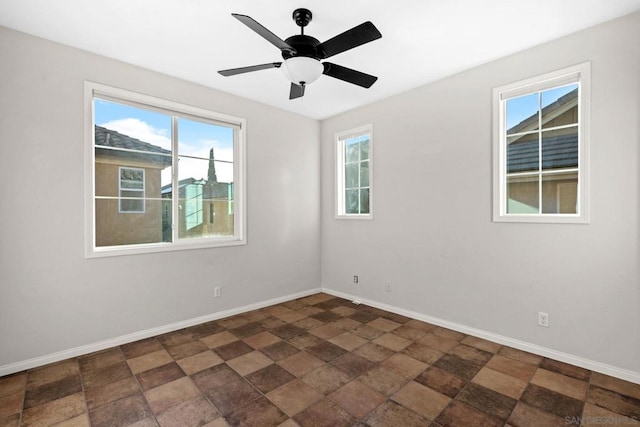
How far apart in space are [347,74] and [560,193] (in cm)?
214

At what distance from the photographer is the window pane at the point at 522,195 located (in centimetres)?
286

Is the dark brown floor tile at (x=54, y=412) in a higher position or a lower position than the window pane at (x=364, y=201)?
lower

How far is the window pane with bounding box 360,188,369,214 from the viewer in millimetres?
4355

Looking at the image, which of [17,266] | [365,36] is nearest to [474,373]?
[365,36]

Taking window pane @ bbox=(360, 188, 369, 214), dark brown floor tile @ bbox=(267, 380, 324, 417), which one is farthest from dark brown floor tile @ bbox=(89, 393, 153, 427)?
window pane @ bbox=(360, 188, 369, 214)

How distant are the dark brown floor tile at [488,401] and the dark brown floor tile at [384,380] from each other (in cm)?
43

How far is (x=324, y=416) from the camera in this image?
198 cm

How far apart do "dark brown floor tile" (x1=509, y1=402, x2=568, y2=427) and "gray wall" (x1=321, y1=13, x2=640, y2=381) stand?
0.92 meters

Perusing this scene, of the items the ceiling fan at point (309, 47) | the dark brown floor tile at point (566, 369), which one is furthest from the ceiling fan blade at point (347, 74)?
the dark brown floor tile at point (566, 369)

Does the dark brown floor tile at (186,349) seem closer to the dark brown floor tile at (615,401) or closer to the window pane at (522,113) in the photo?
the dark brown floor tile at (615,401)

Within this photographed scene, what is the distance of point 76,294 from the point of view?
277cm

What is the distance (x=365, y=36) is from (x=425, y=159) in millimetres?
2011

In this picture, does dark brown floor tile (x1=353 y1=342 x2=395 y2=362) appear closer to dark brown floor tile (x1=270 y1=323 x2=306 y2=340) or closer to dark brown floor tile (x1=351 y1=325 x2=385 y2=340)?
dark brown floor tile (x1=351 y1=325 x2=385 y2=340)

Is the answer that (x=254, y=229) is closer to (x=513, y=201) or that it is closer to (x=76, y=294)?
(x=76, y=294)
